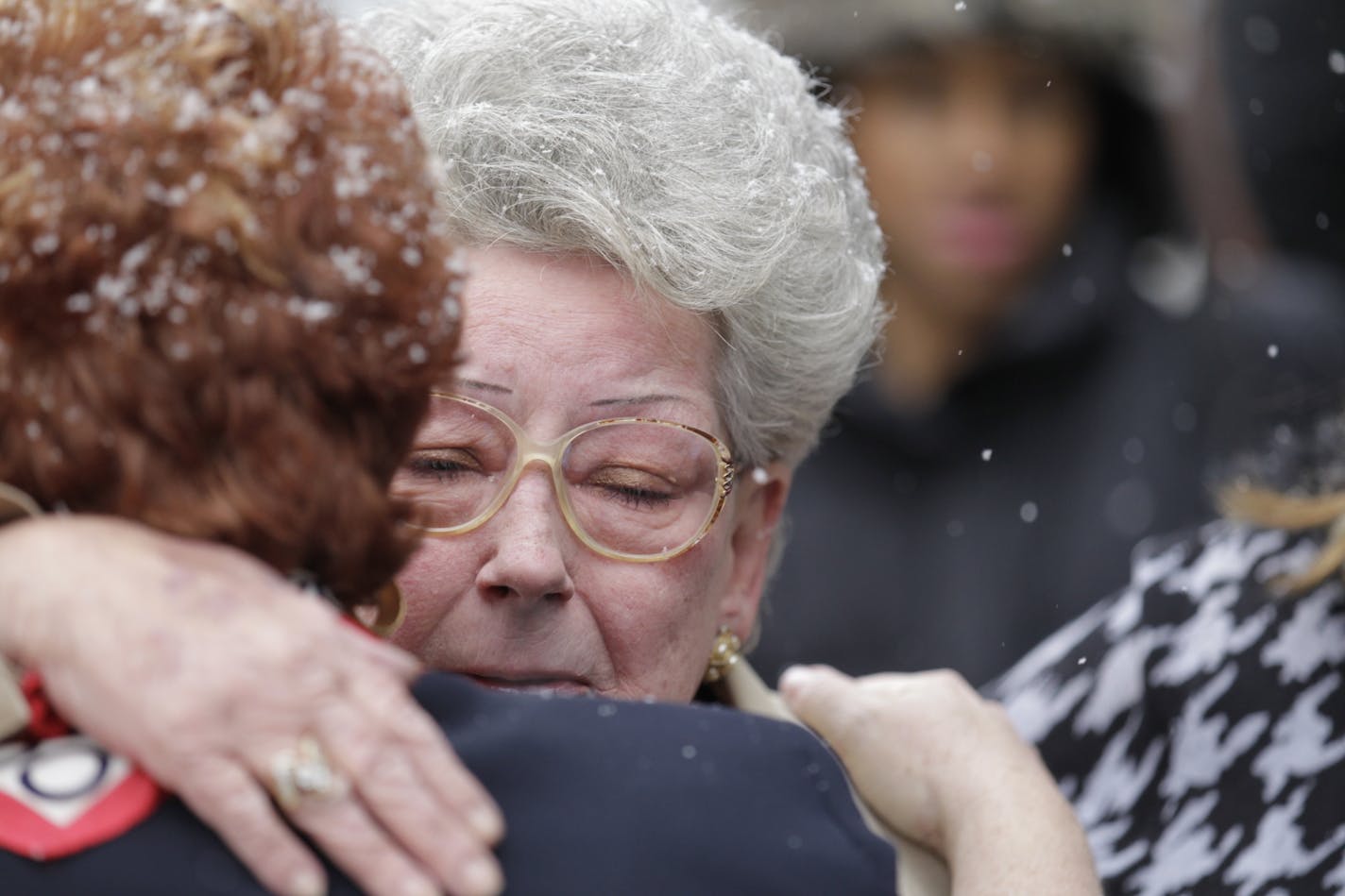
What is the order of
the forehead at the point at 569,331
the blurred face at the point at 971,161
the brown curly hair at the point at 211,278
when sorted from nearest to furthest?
the brown curly hair at the point at 211,278 < the forehead at the point at 569,331 < the blurred face at the point at 971,161

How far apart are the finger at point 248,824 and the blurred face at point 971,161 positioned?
11.3 ft

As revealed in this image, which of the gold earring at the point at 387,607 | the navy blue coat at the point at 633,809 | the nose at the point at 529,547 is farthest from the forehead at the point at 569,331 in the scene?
the navy blue coat at the point at 633,809

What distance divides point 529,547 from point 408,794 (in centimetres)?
84

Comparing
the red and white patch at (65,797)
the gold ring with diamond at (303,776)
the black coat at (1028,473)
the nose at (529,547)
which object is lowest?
the black coat at (1028,473)

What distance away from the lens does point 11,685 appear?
1.32 meters

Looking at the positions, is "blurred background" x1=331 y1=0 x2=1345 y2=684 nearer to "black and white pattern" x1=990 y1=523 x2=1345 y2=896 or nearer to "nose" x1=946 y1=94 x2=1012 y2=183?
"nose" x1=946 y1=94 x2=1012 y2=183

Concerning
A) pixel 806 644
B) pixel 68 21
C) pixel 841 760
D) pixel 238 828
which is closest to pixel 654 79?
pixel 841 760

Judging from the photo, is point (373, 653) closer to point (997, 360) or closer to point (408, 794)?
point (408, 794)

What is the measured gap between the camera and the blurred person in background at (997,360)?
4.36m

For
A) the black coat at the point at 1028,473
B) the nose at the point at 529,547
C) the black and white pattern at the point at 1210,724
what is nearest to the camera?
the nose at the point at 529,547

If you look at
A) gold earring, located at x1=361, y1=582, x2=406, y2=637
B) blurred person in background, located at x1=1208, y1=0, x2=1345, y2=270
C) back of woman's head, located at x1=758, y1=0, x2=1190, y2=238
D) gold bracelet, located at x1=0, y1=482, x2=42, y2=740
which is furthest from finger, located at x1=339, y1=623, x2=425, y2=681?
blurred person in background, located at x1=1208, y1=0, x2=1345, y2=270

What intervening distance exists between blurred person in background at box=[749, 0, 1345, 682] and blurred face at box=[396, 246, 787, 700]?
193cm

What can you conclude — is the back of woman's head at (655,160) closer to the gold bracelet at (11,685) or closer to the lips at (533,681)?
the lips at (533,681)

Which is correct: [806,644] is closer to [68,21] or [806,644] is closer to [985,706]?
[985,706]
